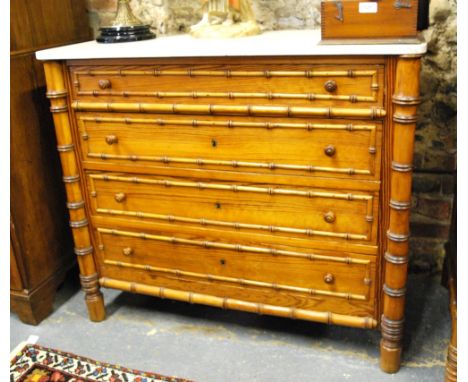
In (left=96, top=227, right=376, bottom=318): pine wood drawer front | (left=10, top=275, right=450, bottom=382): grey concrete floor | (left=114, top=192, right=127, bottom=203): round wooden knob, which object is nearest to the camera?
(left=96, top=227, right=376, bottom=318): pine wood drawer front

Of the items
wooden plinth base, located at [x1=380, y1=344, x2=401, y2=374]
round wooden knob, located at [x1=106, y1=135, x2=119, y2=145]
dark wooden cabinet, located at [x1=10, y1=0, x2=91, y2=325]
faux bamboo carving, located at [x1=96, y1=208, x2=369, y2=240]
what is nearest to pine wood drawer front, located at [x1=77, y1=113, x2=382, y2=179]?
round wooden knob, located at [x1=106, y1=135, x2=119, y2=145]

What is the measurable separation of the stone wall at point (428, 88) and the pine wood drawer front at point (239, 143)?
2.72ft

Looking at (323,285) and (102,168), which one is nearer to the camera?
(323,285)

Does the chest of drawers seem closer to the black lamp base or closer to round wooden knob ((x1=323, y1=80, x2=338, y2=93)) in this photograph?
round wooden knob ((x1=323, y1=80, x2=338, y2=93))

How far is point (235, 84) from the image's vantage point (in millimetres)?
2012

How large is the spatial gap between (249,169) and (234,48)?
1.51 ft

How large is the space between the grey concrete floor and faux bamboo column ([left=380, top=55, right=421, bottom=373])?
0.16 metres

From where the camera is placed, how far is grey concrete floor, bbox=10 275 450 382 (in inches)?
88.1

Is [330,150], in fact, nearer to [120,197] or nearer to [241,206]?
[241,206]

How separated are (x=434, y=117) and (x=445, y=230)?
0.59 metres

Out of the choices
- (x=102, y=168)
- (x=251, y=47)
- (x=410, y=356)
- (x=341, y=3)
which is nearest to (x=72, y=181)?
(x=102, y=168)

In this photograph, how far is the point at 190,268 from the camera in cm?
237

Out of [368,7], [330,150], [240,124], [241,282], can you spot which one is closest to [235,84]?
[240,124]
